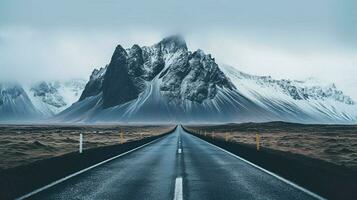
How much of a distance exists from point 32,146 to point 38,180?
27521mm

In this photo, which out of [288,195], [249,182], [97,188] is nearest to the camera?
[288,195]

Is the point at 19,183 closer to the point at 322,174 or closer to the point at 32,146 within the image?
the point at 322,174

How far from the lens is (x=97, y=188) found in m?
12.8

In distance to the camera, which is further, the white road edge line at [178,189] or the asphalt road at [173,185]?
the asphalt road at [173,185]

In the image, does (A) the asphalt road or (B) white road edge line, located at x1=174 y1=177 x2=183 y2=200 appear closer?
(B) white road edge line, located at x1=174 y1=177 x2=183 y2=200

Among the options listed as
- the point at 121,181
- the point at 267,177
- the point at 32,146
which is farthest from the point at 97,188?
the point at 32,146

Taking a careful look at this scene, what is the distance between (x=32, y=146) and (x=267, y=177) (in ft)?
92.9

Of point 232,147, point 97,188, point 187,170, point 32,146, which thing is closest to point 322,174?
point 97,188

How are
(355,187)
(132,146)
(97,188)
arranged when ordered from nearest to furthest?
(355,187)
(97,188)
(132,146)

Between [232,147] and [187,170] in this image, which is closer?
[187,170]

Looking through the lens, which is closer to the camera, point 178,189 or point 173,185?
point 178,189

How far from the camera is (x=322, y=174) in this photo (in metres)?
12.0

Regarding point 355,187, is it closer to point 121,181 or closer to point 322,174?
point 322,174

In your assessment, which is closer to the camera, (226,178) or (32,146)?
(226,178)
